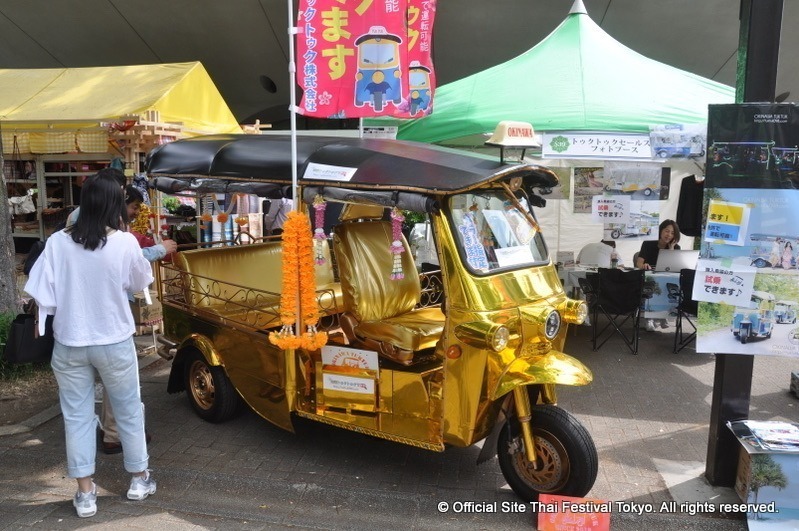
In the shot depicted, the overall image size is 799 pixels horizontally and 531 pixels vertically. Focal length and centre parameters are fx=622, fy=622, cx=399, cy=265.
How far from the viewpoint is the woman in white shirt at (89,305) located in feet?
10.9

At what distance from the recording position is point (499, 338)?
3.28 meters

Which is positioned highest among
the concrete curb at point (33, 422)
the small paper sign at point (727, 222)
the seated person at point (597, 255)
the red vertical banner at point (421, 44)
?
the red vertical banner at point (421, 44)

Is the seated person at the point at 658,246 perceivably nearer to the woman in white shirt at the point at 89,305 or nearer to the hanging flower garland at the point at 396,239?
the hanging flower garland at the point at 396,239

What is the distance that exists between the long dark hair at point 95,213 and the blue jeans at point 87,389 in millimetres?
583

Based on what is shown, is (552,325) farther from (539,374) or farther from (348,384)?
(348,384)

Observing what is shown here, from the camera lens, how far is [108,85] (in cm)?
839

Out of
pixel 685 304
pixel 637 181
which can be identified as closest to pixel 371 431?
pixel 685 304

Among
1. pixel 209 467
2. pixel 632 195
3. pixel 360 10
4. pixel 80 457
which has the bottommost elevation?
pixel 209 467

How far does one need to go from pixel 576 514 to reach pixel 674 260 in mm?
4964

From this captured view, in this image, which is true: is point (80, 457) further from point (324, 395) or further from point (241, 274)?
point (241, 274)

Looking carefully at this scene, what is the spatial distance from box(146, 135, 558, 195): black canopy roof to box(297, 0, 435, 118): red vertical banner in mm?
281

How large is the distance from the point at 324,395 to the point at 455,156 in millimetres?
1752

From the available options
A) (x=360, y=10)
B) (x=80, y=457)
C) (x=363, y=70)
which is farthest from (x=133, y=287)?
(x=360, y=10)

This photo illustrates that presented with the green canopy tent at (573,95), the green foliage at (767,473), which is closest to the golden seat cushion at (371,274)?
the green foliage at (767,473)
